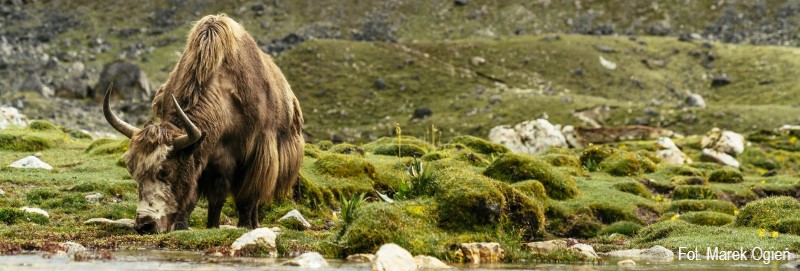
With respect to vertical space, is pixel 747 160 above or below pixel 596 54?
below

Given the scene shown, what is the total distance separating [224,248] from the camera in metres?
14.8

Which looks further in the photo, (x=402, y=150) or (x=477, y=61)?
(x=477, y=61)

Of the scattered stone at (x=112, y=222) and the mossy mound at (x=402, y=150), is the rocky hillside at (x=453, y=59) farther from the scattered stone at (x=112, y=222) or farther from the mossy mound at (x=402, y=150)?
the scattered stone at (x=112, y=222)

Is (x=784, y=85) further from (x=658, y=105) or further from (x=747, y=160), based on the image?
(x=747, y=160)

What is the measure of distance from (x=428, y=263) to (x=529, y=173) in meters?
12.3

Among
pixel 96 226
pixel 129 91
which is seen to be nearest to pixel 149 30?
pixel 129 91

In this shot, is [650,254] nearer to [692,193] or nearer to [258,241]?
[258,241]

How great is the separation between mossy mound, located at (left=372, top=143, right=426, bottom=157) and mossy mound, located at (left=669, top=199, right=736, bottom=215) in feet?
27.6

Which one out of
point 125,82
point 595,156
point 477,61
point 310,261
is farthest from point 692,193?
point 477,61

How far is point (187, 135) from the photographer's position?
631 inches

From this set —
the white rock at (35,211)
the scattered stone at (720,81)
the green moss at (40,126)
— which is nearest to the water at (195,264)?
the white rock at (35,211)

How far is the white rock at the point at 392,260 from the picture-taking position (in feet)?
39.9

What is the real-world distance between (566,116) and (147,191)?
3133 inches

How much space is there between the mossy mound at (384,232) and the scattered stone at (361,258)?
1.25ft
